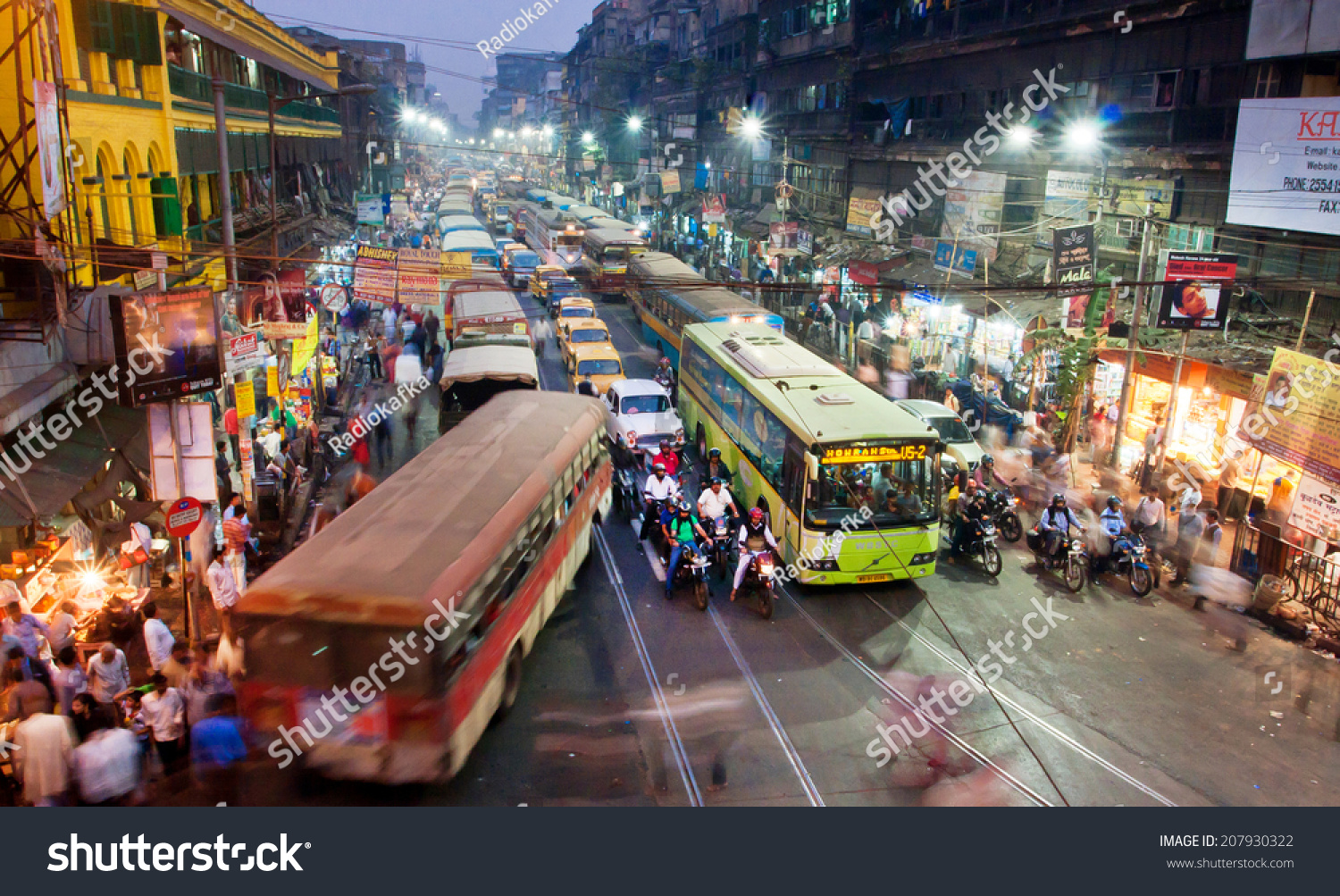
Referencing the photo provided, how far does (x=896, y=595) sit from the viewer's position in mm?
14000

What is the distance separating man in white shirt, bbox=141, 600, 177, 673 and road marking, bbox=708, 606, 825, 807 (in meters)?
6.65

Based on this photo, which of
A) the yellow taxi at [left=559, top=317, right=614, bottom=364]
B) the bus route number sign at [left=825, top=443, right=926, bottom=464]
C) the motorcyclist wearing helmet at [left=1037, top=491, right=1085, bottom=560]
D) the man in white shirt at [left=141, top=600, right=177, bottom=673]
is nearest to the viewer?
the man in white shirt at [left=141, top=600, right=177, bottom=673]

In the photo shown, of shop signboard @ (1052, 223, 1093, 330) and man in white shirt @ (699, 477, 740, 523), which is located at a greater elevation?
shop signboard @ (1052, 223, 1093, 330)

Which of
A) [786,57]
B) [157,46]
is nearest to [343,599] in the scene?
[157,46]

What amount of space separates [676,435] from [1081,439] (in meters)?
9.53

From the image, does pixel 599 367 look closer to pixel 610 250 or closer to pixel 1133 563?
pixel 1133 563

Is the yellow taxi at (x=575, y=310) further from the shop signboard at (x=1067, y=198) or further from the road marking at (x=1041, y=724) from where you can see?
the road marking at (x=1041, y=724)

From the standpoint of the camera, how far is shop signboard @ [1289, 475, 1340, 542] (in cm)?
1312

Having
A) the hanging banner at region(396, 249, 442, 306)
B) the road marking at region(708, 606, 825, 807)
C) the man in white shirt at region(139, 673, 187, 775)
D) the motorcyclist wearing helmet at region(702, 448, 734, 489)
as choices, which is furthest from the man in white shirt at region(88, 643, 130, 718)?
the hanging banner at region(396, 249, 442, 306)

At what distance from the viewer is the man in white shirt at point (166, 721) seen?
8.70 meters

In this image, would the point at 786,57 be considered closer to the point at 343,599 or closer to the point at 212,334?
the point at 212,334

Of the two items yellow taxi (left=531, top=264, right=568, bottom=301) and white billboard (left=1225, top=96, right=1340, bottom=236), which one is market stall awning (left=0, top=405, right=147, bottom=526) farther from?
yellow taxi (left=531, top=264, right=568, bottom=301)

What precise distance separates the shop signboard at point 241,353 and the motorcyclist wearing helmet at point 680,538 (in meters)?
6.89

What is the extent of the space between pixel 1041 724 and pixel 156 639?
10.0 m
